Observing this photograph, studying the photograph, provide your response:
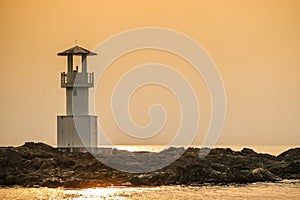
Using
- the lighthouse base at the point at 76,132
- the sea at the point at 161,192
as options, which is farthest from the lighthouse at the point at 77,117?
the sea at the point at 161,192

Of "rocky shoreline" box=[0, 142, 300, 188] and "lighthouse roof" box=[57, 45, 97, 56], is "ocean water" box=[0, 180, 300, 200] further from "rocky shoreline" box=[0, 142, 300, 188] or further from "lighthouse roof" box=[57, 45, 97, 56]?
"lighthouse roof" box=[57, 45, 97, 56]

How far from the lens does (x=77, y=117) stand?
1768 inches

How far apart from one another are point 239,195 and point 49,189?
8426 millimetres

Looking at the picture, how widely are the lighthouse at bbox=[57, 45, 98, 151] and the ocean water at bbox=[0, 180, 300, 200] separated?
3.66 meters

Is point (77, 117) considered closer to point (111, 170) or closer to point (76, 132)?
point (76, 132)

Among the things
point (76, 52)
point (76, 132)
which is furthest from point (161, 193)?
point (76, 52)

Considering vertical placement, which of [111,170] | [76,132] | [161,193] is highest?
[76,132]

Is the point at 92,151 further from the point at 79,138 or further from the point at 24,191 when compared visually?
the point at 24,191

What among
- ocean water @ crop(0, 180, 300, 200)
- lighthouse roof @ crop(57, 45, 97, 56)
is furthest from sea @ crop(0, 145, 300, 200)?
lighthouse roof @ crop(57, 45, 97, 56)

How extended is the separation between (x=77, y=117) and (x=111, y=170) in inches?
124

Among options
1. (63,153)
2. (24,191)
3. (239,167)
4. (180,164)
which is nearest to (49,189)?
(24,191)

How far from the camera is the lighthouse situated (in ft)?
147

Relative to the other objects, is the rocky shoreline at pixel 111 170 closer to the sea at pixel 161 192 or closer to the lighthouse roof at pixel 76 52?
the sea at pixel 161 192

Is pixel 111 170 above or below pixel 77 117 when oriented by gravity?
below
